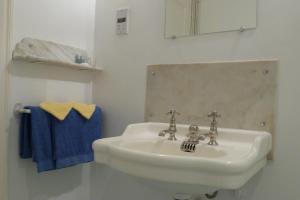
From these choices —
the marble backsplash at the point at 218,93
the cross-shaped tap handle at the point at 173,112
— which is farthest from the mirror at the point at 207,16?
the cross-shaped tap handle at the point at 173,112

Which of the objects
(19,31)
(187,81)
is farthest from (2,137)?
(187,81)

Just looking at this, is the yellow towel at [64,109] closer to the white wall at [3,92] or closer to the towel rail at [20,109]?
the towel rail at [20,109]

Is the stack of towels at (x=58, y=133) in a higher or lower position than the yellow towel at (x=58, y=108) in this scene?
lower

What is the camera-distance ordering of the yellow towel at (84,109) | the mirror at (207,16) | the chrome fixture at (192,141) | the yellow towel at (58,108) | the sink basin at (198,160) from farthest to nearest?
the yellow towel at (84,109), the yellow towel at (58,108), the mirror at (207,16), the chrome fixture at (192,141), the sink basin at (198,160)

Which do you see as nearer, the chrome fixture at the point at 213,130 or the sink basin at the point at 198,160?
the sink basin at the point at 198,160

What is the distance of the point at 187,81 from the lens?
1263mm

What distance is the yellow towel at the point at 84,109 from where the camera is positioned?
1.38 m

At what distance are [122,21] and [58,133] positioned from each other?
2.33ft

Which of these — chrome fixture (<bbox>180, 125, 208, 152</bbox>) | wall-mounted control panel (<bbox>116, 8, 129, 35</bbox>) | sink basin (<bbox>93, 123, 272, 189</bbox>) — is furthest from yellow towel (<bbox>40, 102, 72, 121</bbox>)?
chrome fixture (<bbox>180, 125, 208, 152</bbox>)

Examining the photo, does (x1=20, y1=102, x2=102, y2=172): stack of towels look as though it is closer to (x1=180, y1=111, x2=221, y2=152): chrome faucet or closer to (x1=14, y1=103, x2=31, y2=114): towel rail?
(x1=14, y1=103, x2=31, y2=114): towel rail

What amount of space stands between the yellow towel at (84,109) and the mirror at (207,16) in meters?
0.58

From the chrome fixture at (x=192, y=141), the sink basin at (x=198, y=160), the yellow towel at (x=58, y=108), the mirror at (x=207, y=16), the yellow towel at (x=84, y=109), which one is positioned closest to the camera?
the sink basin at (x=198, y=160)

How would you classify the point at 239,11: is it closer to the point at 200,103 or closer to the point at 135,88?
the point at 200,103

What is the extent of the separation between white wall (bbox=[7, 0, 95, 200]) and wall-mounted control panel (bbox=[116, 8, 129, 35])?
0.67ft
